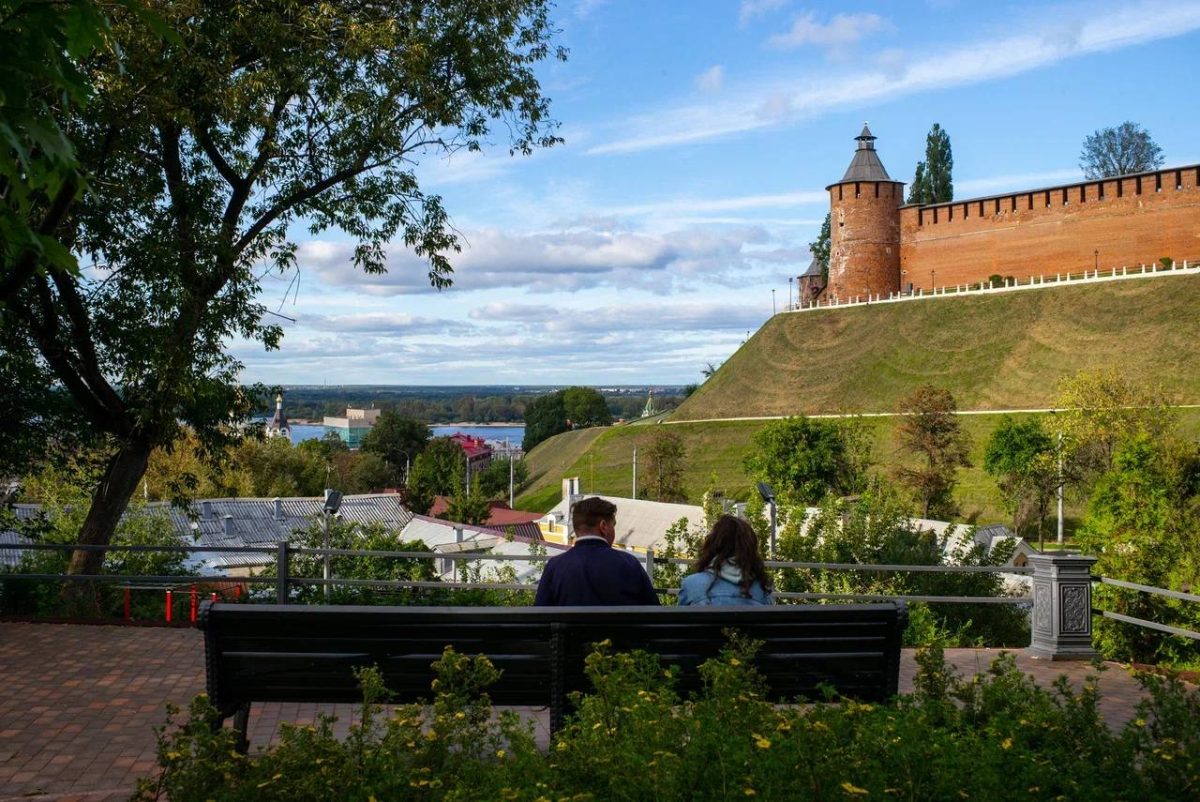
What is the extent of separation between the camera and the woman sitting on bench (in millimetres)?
4836

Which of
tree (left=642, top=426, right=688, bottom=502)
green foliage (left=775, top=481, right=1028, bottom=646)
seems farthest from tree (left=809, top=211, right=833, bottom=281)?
green foliage (left=775, top=481, right=1028, bottom=646)

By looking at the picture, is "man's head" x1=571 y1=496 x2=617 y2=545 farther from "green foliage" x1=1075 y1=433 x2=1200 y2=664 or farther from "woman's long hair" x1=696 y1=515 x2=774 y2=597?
"green foliage" x1=1075 y1=433 x2=1200 y2=664

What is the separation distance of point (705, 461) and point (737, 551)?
2494 inches

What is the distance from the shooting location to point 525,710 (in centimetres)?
595

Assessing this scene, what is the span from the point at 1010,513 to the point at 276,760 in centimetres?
4913

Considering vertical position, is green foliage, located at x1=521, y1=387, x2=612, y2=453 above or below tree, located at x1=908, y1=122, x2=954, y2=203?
below

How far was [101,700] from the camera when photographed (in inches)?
239

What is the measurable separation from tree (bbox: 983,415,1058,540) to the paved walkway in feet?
138

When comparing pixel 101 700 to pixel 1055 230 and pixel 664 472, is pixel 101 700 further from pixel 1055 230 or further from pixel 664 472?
pixel 1055 230

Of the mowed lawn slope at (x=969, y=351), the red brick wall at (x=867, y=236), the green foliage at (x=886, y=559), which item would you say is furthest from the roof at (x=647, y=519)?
the red brick wall at (x=867, y=236)

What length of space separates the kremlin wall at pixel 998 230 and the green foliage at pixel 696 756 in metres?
73.7

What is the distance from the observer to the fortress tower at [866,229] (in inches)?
3145

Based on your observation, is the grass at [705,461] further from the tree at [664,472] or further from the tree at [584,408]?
the tree at [584,408]

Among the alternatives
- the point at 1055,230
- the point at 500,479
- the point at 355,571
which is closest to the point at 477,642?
the point at 355,571
